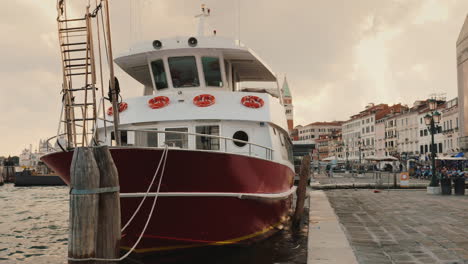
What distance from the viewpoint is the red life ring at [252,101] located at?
1135 centimetres

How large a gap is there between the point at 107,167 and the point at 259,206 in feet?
16.4

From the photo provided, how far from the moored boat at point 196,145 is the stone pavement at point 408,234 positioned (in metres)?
2.21

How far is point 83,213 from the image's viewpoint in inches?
222

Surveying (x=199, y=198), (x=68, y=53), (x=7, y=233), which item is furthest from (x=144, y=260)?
(x=7, y=233)

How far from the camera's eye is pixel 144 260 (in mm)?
9031

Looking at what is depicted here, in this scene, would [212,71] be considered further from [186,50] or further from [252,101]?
[252,101]

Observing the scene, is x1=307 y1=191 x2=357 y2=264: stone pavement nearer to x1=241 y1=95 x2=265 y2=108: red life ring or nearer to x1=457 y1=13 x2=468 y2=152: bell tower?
x1=241 y1=95 x2=265 y2=108: red life ring

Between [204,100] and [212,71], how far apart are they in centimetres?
129

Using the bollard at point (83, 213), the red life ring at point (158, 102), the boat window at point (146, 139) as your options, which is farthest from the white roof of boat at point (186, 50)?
the bollard at point (83, 213)

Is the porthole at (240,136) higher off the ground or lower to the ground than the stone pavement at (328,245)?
higher

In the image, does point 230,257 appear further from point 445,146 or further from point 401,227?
point 445,146

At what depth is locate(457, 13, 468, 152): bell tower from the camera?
52.8 meters

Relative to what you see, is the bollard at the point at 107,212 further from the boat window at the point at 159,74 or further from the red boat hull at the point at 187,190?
the boat window at the point at 159,74

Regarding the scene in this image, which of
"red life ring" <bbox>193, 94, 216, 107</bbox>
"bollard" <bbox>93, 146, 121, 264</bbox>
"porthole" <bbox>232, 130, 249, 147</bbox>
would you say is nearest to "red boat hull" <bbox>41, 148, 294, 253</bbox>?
"porthole" <bbox>232, 130, 249, 147</bbox>
